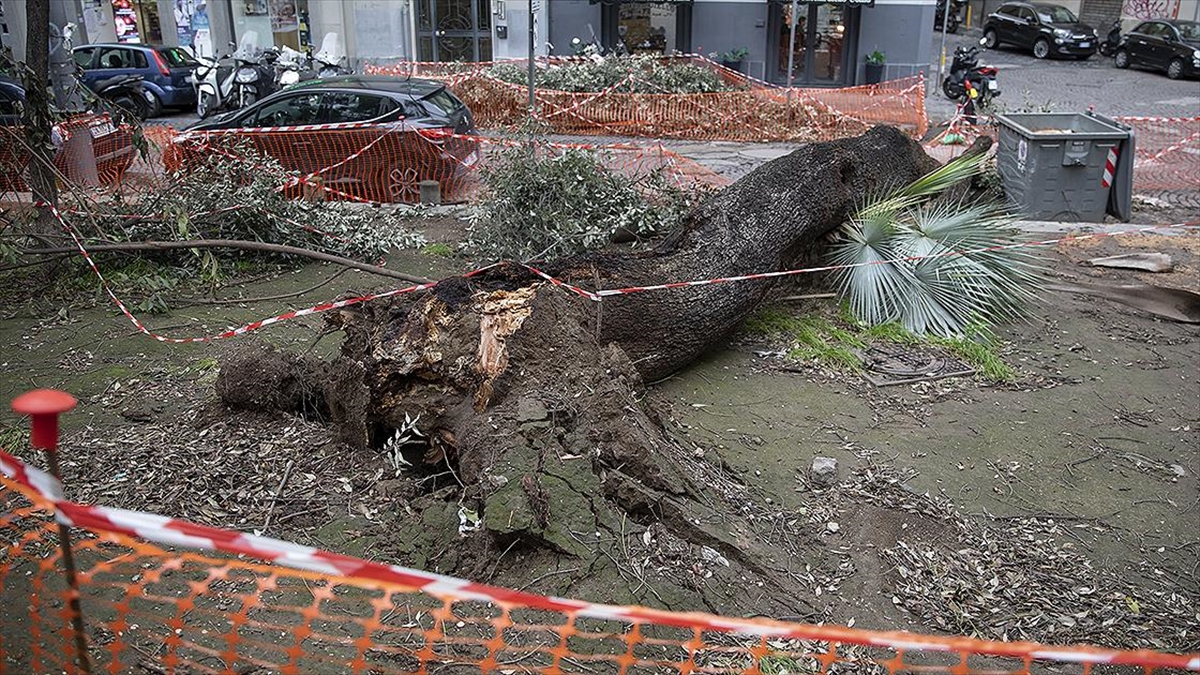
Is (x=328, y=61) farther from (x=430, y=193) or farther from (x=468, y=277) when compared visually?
(x=468, y=277)

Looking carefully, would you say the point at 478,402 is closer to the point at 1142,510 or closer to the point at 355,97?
the point at 1142,510

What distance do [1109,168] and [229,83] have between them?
46.3 feet

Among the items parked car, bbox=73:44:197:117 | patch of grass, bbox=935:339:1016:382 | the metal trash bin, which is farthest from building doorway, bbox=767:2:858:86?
patch of grass, bbox=935:339:1016:382

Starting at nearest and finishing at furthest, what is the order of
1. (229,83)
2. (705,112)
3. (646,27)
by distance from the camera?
(705,112)
(229,83)
(646,27)

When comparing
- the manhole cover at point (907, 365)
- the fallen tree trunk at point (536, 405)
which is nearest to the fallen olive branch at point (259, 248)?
the fallen tree trunk at point (536, 405)

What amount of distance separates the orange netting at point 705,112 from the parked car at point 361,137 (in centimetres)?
497

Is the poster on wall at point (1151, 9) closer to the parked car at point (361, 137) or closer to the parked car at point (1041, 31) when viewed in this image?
the parked car at point (1041, 31)

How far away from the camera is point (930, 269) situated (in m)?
7.32

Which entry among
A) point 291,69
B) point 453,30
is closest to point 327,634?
point 291,69

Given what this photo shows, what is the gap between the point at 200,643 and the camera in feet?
11.1

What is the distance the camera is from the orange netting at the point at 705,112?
1591cm

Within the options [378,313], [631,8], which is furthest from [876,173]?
[631,8]

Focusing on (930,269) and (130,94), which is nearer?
(930,269)

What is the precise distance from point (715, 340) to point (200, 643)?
390 centimetres
